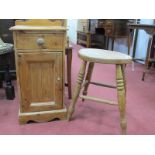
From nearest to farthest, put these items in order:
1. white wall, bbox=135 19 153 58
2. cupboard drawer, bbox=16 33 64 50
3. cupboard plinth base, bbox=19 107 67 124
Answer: cupboard drawer, bbox=16 33 64 50 < cupboard plinth base, bbox=19 107 67 124 < white wall, bbox=135 19 153 58

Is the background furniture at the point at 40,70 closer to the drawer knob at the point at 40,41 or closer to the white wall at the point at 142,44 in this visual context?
the drawer knob at the point at 40,41

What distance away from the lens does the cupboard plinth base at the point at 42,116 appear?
60.6 inches

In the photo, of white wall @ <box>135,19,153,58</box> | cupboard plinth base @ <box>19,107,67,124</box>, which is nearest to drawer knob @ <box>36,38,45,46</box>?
cupboard plinth base @ <box>19,107,67,124</box>

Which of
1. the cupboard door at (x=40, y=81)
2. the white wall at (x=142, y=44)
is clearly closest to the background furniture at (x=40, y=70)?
the cupboard door at (x=40, y=81)

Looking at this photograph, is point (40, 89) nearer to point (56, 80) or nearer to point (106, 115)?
point (56, 80)

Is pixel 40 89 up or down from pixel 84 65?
down

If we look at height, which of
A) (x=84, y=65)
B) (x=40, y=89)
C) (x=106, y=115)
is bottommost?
(x=106, y=115)

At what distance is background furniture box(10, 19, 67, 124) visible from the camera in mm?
1355

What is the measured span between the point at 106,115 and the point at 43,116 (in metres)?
0.56

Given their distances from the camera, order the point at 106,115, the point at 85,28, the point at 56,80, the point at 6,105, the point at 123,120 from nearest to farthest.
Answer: the point at 123,120, the point at 56,80, the point at 106,115, the point at 6,105, the point at 85,28

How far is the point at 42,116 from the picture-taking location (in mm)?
1570

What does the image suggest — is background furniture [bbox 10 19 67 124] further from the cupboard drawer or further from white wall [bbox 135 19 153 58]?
white wall [bbox 135 19 153 58]

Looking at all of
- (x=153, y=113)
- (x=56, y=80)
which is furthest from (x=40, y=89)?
(x=153, y=113)

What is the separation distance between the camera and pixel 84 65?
1.45 m
